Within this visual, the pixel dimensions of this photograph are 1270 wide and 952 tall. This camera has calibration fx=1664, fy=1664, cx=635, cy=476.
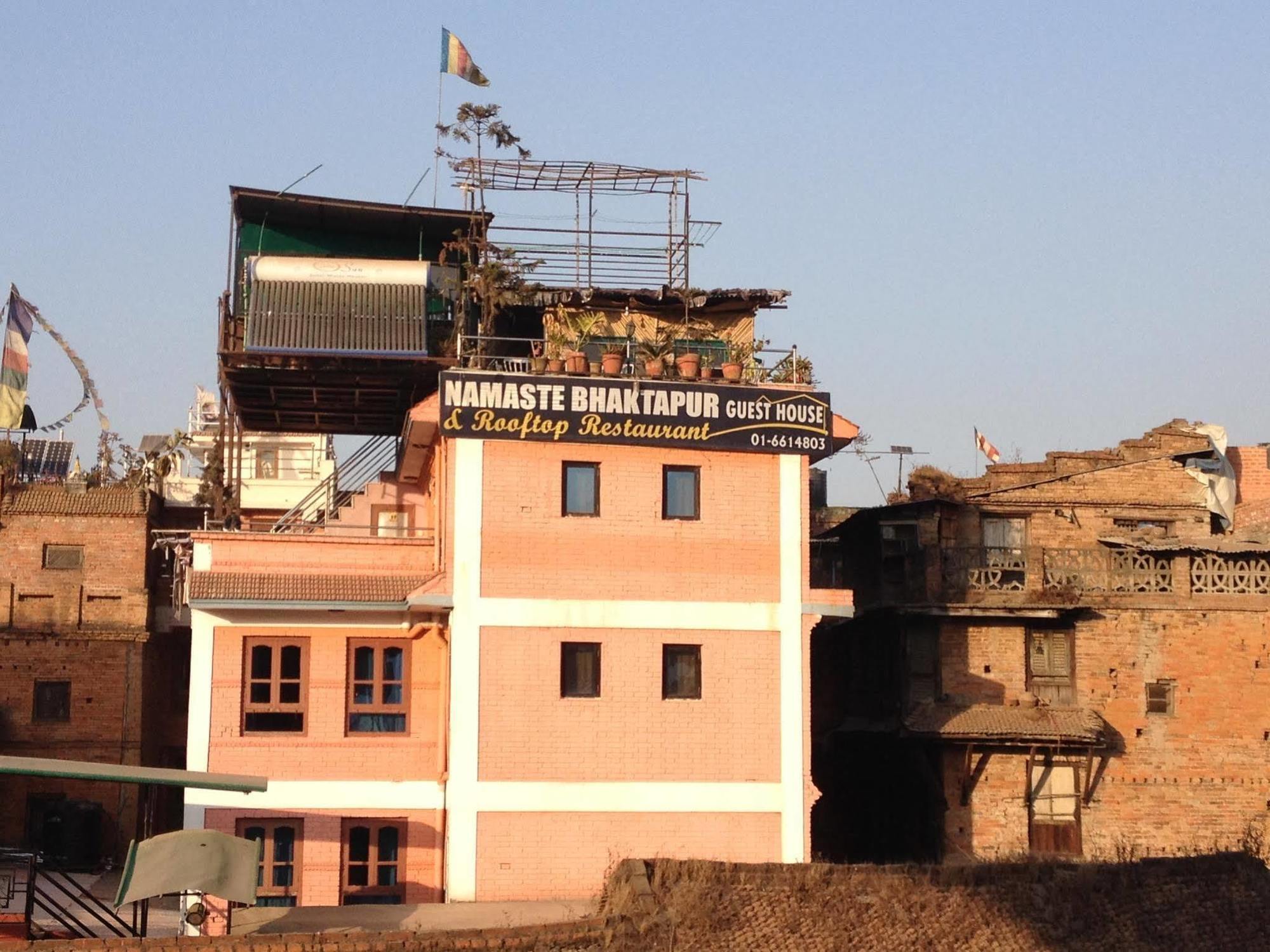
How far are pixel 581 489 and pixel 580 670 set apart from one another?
3.19 metres

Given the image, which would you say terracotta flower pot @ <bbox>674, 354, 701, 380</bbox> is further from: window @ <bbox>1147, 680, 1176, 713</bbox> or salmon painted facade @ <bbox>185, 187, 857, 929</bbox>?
window @ <bbox>1147, 680, 1176, 713</bbox>

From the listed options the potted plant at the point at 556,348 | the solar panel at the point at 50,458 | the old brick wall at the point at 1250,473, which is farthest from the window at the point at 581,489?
the solar panel at the point at 50,458

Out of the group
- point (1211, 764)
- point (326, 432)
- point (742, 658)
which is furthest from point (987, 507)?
point (326, 432)

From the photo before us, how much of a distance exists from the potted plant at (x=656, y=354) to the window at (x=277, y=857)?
397 inches

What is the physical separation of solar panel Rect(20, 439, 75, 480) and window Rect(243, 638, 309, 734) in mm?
34065

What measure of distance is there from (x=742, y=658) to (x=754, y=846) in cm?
327

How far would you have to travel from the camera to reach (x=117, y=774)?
77.8ft

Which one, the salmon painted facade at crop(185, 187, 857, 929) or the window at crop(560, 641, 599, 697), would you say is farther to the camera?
the window at crop(560, 641, 599, 697)

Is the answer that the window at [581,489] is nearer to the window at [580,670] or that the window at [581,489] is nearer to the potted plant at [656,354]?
the potted plant at [656,354]

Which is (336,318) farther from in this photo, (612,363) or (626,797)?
(626,797)

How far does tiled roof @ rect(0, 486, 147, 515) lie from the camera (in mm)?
43188

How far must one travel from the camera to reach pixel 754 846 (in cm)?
2908

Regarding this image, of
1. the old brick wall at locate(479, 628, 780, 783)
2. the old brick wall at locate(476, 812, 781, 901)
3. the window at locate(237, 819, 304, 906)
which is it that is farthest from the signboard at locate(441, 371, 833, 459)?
the window at locate(237, 819, 304, 906)

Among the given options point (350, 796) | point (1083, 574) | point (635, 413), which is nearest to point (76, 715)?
point (350, 796)
